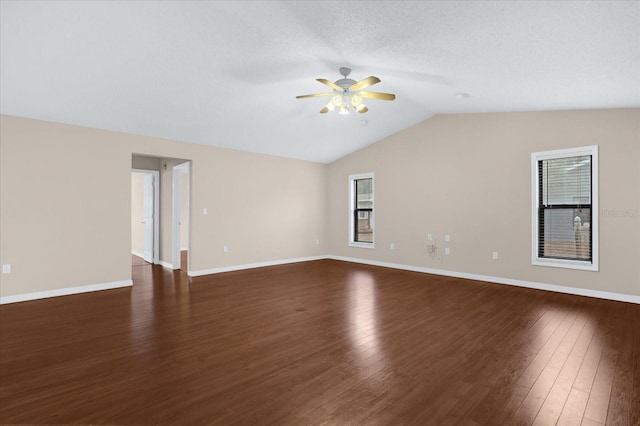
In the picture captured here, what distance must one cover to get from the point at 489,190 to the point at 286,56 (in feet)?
13.4

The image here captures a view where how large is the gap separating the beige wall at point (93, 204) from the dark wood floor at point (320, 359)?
541 mm

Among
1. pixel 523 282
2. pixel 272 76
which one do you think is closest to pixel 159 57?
pixel 272 76

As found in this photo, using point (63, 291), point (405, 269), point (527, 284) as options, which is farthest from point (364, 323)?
point (63, 291)

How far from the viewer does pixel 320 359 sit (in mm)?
2615

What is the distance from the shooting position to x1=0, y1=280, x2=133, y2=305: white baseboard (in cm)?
419

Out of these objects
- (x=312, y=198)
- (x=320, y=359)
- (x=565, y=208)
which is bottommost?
(x=320, y=359)

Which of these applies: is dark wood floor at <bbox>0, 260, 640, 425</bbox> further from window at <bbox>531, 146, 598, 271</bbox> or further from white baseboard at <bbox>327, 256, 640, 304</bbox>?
window at <bbox>531, 146, 598, 271</bbox>

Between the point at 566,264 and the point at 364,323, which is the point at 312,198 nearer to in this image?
the point at 364,323

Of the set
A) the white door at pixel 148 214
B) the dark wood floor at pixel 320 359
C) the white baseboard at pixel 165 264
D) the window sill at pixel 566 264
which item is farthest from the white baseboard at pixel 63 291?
the window sill at pixel 566 264

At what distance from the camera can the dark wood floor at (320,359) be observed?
1.94 meters

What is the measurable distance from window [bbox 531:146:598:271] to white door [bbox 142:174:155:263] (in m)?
7.38

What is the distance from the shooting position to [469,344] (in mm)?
2914

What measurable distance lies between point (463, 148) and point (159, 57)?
4.95 m

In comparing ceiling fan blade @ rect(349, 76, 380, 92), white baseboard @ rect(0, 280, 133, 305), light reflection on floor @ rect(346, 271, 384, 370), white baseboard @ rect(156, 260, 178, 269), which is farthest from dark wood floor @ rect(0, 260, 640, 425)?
ceiling fan blade @ rect(349, 76, 380, 92)
